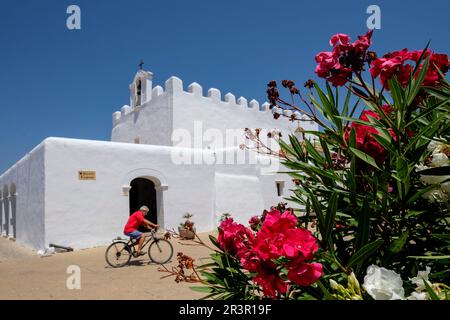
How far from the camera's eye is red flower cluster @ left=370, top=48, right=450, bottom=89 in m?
1.30

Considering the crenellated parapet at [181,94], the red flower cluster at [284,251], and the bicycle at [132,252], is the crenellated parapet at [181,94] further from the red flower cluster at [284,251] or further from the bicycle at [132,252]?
the red flower cluster at [284,251]

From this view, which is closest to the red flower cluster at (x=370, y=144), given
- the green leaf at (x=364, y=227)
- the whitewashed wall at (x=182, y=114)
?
the green leaf at (x=364, y=227)

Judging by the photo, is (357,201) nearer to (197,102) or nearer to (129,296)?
(129,296)

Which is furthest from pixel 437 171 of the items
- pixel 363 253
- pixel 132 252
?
pixel 132 252

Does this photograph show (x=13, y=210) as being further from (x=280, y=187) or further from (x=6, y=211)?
(x=280, y=187)

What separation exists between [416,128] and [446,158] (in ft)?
1.18

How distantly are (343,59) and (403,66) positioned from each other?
0.28 m

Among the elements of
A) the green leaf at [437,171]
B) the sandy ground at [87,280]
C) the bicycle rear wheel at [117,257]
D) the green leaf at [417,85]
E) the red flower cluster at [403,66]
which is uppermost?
the red flower cluster at [403,66]

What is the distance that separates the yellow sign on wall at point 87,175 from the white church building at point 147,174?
0.03m

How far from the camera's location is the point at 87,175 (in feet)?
33.7

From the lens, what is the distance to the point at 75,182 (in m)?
10.0

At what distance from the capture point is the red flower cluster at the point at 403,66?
1302 mm

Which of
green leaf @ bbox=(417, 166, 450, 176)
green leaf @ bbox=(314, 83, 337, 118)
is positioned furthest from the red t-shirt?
green leaf @ bbox=(417, 166, 450, 176)

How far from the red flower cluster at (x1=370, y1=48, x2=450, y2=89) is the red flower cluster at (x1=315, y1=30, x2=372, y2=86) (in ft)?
0.26
